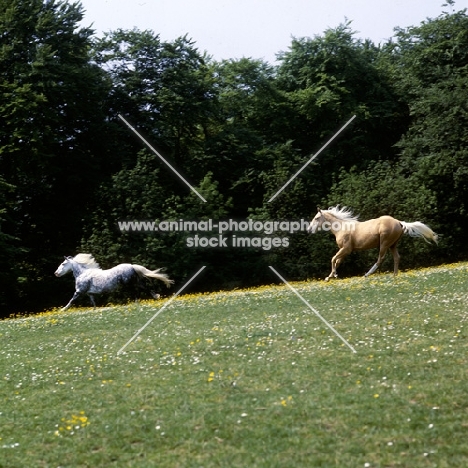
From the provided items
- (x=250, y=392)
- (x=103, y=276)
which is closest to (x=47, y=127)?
(x=103, y=276)

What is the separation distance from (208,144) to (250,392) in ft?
146

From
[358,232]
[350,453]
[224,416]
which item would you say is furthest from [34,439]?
[358,232]

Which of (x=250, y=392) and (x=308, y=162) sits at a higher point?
(x=308, y=162)

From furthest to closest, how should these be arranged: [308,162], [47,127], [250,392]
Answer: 1. [308,162]
2. [47,127]
3. [250,392]

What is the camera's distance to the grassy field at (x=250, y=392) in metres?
10.2

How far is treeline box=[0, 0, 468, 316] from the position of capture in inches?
1772

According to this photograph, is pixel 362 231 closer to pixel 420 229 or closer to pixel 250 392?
pixel 420 229

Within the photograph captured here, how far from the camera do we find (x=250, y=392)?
12719 mm

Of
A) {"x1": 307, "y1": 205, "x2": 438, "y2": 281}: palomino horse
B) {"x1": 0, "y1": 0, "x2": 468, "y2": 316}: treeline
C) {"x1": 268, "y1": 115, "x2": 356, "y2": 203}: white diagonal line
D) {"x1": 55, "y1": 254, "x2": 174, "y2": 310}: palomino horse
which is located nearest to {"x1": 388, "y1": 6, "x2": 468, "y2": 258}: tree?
{"x1": 0, "y1": 0, "x2": 468, "y2": 316}: treeline

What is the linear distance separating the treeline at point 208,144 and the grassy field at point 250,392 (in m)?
25.6

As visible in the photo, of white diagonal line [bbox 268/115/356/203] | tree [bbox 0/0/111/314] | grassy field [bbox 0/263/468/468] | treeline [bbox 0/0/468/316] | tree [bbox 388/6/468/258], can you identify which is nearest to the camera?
grassy field [bbox 0/263/468/468]

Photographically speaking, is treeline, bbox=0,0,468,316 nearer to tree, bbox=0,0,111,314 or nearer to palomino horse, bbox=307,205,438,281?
tree, bbox=0,0,111,314

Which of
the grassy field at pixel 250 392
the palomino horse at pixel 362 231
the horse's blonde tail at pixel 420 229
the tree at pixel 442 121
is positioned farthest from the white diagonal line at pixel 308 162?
the grassy field at pixel 250 392

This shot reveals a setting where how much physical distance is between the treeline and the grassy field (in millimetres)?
25592
